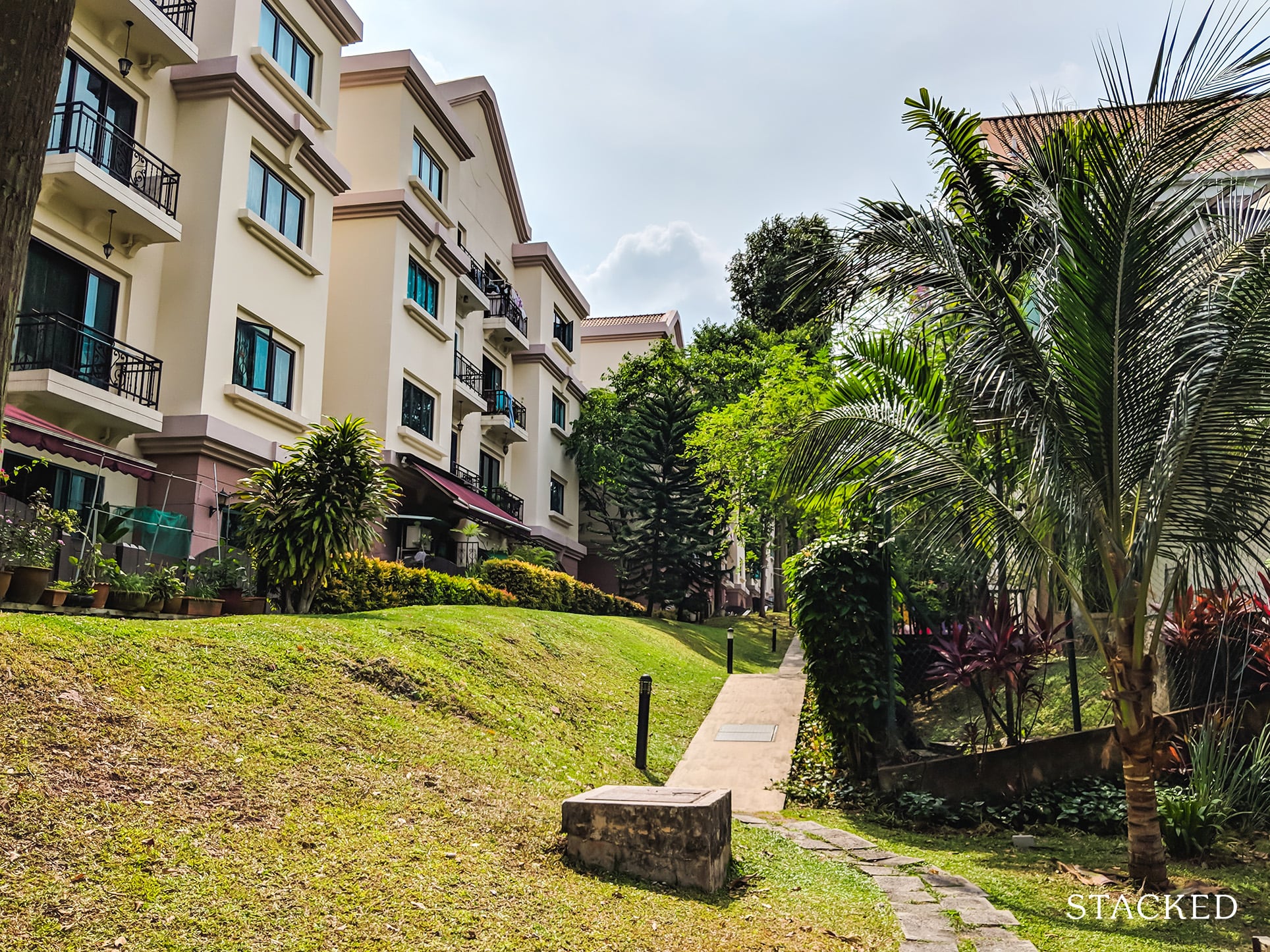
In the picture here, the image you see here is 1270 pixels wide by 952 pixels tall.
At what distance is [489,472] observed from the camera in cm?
3303

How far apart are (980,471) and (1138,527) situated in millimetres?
1656

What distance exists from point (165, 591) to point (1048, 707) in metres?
11.0

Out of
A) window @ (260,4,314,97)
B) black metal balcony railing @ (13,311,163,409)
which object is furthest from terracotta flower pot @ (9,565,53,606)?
window @ (260,4,314,97)

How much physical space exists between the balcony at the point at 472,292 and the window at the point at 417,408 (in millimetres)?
4203

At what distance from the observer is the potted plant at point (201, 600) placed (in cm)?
1173

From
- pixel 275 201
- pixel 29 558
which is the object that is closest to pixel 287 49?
pixel 275 201

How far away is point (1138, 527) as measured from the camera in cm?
757

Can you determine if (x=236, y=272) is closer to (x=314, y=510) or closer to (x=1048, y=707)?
(x=314, y=510)

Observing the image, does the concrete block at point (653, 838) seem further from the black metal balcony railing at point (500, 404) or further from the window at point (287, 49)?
the black metal balcony railing at point (500, 404)

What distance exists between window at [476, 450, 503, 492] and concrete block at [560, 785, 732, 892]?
2529 centimetres

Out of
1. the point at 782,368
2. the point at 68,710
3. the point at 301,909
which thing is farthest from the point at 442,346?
the point at 301,909

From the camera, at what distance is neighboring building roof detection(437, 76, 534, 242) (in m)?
32.8

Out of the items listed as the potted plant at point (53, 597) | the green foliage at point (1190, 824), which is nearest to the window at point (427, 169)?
the potted plant at point (53, 597)

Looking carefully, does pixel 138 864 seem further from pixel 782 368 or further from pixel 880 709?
pixel 782 368
